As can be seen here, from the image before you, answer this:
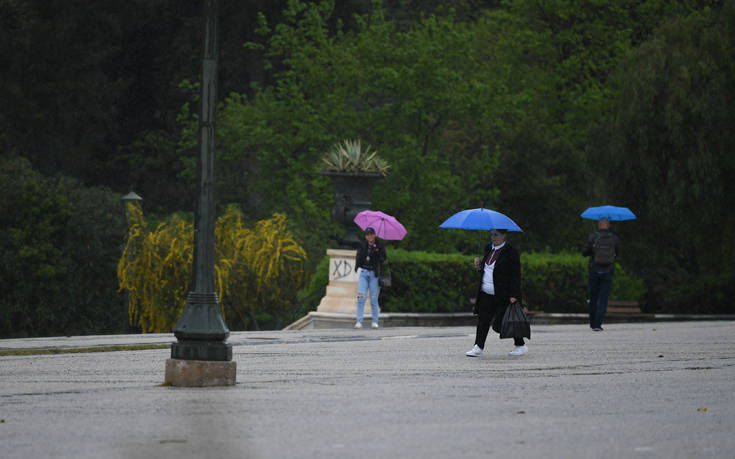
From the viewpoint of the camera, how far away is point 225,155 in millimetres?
44094

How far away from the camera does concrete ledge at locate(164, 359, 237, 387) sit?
11.7 meters

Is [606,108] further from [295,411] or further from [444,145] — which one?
[295,411]

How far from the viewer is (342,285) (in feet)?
82.7

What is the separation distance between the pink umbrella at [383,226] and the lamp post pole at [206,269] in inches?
448

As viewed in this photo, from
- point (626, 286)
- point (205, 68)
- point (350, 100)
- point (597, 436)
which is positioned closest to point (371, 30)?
point (350, 100)

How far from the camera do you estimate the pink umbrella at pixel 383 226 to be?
23375mm

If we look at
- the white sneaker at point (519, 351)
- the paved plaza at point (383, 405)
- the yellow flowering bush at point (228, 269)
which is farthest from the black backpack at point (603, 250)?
the yellow flowering bush at point (228, 269)

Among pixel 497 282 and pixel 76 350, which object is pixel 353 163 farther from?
pixel 497 282

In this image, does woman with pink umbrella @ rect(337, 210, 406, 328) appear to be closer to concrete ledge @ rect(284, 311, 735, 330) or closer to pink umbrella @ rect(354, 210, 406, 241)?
pink umbrella @ rect(354, 210, 406, 241)

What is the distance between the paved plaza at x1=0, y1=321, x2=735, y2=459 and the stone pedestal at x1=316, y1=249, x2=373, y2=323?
722cm

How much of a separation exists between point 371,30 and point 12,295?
49.3ft

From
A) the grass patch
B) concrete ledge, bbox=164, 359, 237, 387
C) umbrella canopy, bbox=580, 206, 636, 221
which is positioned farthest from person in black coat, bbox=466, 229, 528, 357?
umbrella canopy, bbox=580, 206, 636, 221

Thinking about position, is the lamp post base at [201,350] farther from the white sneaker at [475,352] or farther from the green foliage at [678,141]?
the green foliage at [678,141]

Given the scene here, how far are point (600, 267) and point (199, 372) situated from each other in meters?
11.7
